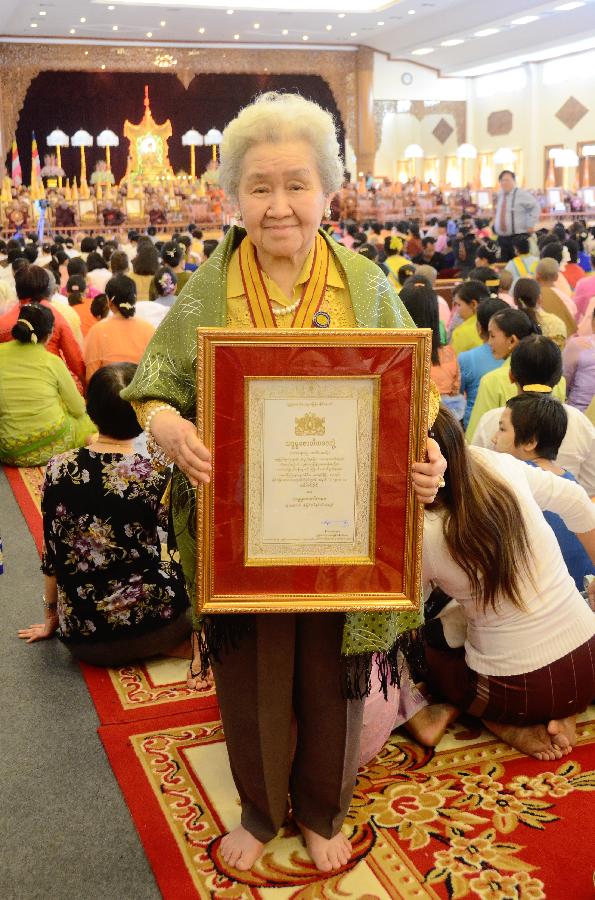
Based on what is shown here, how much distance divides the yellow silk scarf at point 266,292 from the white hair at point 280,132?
12 centimetres

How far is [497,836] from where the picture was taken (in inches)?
80.3

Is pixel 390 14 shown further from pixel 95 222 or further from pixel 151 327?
pixel 151 327

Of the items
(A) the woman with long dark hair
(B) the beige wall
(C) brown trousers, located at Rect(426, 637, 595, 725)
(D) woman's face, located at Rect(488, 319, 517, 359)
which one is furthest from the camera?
(B) the beige wall

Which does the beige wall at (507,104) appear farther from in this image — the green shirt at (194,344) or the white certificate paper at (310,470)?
the white certificate paper at (310,470)

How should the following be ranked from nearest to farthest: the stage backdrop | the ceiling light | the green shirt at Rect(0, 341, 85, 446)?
the green shirt at Rect(0, 341, 85, 446) → the ceiling light → the stage backdrop

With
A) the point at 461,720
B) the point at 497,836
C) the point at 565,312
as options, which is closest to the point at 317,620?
the point at 497,836

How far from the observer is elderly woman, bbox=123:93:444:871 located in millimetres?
1677

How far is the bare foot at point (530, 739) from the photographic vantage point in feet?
7.61

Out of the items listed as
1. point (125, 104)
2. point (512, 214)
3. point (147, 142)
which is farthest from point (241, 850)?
point (125, 104)

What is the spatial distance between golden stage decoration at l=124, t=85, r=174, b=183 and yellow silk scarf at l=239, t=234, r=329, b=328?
22.5 m

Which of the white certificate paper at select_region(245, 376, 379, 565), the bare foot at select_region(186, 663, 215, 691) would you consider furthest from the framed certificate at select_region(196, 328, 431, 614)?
the bare foot at select_region(186, 663, 215, 691)

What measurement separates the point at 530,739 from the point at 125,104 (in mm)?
23285

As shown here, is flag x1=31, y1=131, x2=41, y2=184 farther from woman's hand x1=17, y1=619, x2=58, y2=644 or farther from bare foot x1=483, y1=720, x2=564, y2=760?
bare foot x1=483, y1=720, x2=564, y2=760

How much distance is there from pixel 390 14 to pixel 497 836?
1862 centimetres
